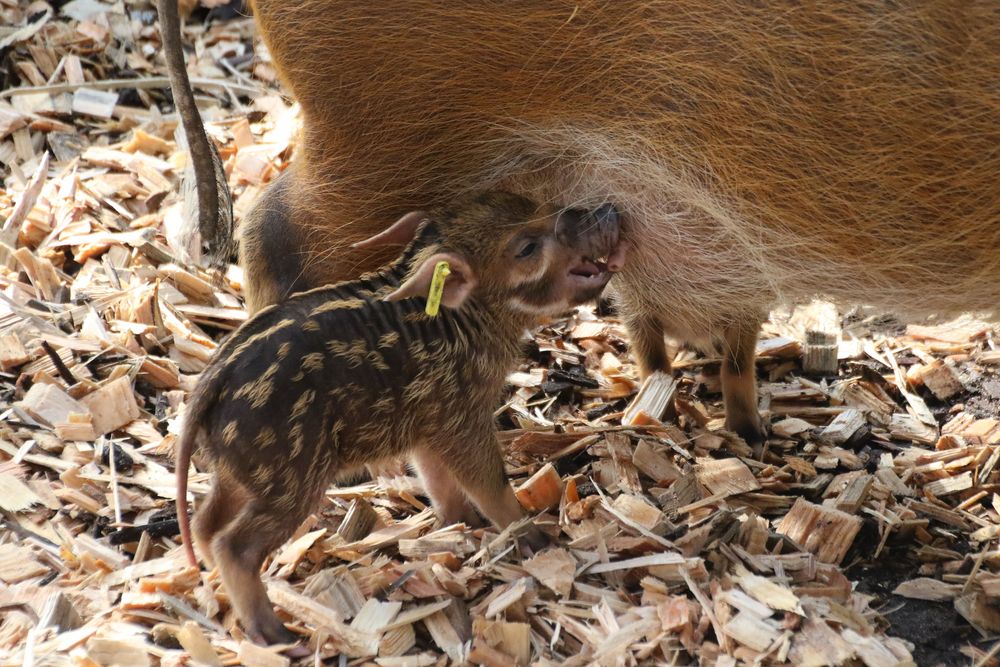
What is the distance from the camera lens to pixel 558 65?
2.47 m

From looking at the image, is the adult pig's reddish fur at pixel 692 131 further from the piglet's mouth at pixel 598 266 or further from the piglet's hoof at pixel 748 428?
the piglet's hoof at pixel 748 428

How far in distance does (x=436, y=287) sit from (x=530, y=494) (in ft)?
2.41

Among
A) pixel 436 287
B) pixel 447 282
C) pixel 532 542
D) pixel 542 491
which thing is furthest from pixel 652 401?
pixel 436 287

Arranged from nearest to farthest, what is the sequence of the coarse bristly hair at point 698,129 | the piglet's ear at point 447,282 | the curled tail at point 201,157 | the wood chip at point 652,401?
the coarse bristly hair at point 698,129 → the piglet's ear at point 447,282 → the curled tail at point 201,157 → the wood chip at point 652,401

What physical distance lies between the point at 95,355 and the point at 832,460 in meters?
2.10

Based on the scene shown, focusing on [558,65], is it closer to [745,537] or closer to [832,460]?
[745,537]

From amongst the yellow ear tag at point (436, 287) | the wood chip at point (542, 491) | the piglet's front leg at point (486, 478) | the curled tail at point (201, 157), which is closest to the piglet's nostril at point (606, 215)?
the yellow ear tag at point (436, 287)

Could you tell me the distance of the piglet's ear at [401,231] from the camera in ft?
8.82

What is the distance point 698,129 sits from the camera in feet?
8.13

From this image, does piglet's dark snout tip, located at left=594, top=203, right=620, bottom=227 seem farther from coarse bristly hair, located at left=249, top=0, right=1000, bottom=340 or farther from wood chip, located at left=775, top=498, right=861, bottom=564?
wood chip, located at left=775, top=498, right=861, bottom=564

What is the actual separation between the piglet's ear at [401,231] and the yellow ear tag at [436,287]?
261 millimetres

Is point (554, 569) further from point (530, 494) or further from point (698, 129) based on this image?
point (698, 129)

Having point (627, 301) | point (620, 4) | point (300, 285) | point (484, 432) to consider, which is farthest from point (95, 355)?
point (620, 4)

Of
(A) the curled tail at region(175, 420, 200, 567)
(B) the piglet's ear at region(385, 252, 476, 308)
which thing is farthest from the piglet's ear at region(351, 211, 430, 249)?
(A) the curled tail at region(175, 420, 200, 567)
